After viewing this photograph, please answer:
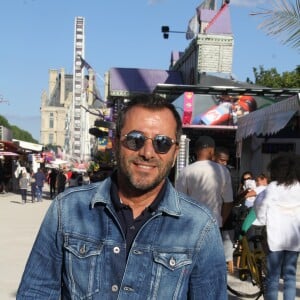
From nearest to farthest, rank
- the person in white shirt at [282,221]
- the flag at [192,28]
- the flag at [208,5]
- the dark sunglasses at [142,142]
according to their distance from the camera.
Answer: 1. the dark sunglasses at [142,142]
2. the person in white shirt at [282,221]
3. the flag at [192,28]
4. the flag at [208,5]

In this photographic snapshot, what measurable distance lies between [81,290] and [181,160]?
504 inches

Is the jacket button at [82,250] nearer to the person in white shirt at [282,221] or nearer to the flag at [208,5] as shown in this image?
the person in white shirt at [282,221]

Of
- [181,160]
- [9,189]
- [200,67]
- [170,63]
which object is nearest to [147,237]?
[181,160]

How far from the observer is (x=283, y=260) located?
5.23 meters

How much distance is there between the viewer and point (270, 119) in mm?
10219

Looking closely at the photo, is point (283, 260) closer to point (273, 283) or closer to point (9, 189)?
point (273, 283)

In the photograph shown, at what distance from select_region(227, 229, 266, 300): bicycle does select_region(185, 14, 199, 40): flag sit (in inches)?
860

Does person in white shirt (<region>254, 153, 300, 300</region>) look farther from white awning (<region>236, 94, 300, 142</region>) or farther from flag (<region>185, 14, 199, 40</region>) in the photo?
flag (<region>185, 14, 199, 40</region>)

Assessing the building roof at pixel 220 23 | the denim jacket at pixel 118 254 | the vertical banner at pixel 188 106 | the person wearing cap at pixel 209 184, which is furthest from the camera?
the building roof at pixel 220 23

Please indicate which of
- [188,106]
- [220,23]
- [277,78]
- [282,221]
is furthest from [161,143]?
[277,78]

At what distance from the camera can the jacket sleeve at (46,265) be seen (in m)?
2.03

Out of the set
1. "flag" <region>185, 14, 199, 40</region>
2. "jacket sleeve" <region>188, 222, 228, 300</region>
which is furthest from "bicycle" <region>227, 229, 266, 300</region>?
"flag" <region>185, 14, 199, 40</region>

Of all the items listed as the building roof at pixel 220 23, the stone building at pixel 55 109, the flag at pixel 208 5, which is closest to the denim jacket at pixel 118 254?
the building roof at pixel 220 23

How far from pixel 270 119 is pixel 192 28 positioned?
19571 mm
